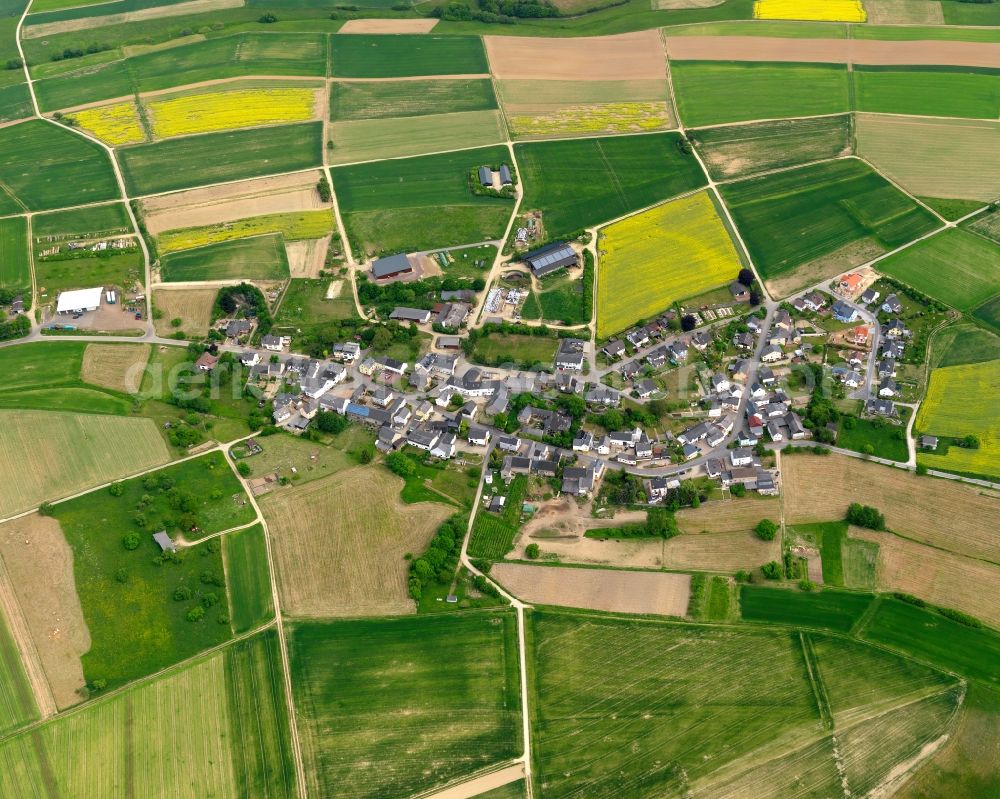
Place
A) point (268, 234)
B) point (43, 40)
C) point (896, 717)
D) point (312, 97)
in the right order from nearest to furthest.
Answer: point (896, 717), point (268, 234), point (312, 97), point (43, 40)

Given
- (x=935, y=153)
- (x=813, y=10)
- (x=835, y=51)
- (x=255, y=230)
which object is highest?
(x=813, y=10)

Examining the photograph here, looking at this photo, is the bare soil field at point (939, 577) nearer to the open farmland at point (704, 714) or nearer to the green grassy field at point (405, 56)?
the open farmland at point (704, 714)

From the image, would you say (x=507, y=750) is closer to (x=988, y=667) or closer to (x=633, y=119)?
(x=988, y=667)

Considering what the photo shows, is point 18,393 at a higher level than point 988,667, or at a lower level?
higher

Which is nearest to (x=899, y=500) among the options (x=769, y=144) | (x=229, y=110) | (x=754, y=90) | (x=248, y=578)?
(x=248, y=578)

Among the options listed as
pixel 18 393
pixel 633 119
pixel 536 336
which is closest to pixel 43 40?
pixel 18 393

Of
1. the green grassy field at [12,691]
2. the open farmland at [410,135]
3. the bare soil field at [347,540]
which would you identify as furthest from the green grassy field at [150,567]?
the open farmland at [410,135]

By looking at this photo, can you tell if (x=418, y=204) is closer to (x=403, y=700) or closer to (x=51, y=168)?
(x=51, y=168)
